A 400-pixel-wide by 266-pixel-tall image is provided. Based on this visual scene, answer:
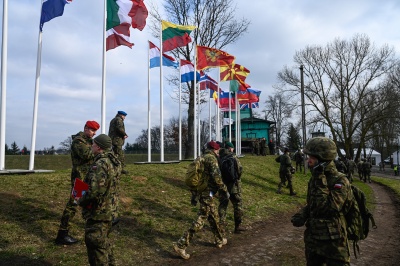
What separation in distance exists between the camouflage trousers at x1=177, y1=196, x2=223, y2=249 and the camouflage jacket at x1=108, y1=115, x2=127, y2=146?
13.1 feet

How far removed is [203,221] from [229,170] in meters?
2.10

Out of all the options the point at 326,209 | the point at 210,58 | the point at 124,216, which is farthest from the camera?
the point at 210,58

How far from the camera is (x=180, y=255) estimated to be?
643cm

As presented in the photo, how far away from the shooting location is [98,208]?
4.52m

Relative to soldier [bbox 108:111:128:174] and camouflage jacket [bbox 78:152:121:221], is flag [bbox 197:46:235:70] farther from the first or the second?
camouflage jacket [bbox 78:152:121:221]

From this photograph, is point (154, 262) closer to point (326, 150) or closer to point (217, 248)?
point (217, 248)

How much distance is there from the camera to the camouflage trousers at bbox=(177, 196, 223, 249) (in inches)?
254

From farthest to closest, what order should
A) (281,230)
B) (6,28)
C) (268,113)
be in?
(268,113) → (6,28) → (281,230)

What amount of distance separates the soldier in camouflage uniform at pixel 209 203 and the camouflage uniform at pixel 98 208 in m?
2.05

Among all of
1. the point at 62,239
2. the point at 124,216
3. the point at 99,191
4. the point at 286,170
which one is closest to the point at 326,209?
the point at 99,191

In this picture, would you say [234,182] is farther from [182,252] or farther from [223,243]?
[182,252]

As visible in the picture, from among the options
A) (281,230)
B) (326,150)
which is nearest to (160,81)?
(281,230)

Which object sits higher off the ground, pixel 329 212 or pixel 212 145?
pixel 212 145

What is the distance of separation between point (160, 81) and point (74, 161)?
1059cm
